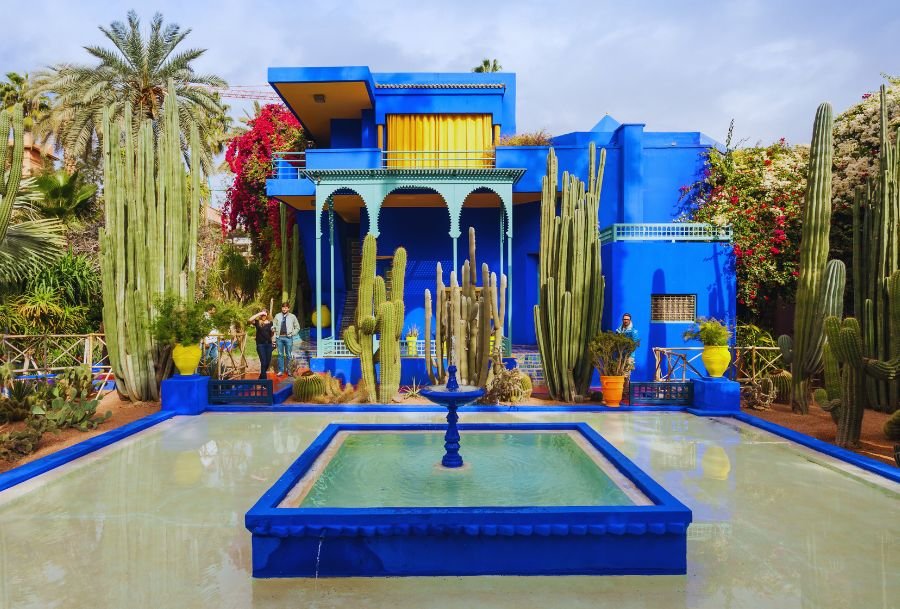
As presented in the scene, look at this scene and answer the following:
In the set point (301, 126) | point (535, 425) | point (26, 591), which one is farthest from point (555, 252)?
point (301, 126)

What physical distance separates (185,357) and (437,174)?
21.5ft

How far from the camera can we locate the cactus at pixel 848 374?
23.1 ft

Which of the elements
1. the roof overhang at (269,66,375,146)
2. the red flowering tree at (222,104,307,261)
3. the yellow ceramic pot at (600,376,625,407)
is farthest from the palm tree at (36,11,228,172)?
the yellow ceramic pot at (600,376,625,407)

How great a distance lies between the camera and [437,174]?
13570 millimetres

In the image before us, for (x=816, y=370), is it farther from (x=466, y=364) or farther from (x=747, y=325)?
(x=466, y=364)

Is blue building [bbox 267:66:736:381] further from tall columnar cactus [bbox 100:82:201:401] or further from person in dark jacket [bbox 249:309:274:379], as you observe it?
tall columnar cactus [bbox 100:82:201:401]

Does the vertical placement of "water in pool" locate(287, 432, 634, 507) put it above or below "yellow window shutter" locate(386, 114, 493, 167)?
below

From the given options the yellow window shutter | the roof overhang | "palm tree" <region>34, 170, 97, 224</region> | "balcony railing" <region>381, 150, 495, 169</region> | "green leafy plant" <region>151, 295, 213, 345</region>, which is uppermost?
the roof overhang

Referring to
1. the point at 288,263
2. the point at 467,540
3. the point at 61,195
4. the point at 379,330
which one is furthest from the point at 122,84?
the point at 467,540

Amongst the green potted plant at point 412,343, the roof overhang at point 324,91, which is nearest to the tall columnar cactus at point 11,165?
the roof overhang at point 324,91

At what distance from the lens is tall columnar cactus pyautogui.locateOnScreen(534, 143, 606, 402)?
10.6m

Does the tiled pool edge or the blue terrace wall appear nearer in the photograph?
the tiled pool edge

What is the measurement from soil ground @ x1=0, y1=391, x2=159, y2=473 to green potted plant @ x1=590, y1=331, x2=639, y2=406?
7.66m

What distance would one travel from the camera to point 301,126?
59.9 feet
